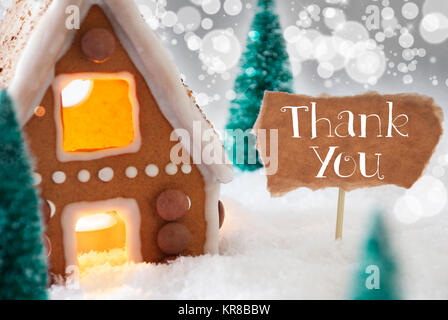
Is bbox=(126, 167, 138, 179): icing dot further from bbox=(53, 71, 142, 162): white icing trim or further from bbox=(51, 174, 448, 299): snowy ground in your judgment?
bbox=(51, 174, 448, 299): snowy ground

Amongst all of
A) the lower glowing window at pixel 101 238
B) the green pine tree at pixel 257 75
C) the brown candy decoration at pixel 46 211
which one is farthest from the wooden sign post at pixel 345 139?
the green pine tree at pixel 257 75

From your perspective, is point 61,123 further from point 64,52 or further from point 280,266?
point 280,266

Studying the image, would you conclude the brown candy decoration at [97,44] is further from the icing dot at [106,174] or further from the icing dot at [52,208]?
the icing dot at [52,208]

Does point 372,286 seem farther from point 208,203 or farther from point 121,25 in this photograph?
point 121,25

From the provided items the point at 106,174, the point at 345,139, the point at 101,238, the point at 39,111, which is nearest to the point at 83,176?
the point at 106,174
